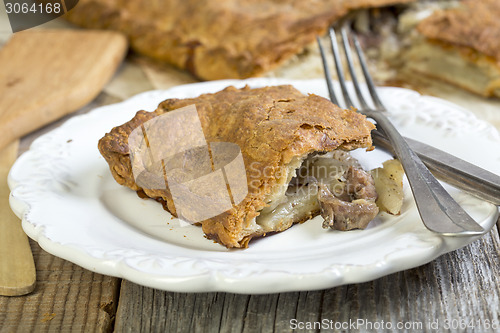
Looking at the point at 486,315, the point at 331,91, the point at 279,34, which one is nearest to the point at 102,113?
the point at 331,91

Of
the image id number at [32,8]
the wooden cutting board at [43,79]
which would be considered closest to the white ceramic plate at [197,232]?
the wooden cutting board at [43,79]

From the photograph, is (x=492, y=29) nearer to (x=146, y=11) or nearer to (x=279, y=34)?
(x=279, y=34)

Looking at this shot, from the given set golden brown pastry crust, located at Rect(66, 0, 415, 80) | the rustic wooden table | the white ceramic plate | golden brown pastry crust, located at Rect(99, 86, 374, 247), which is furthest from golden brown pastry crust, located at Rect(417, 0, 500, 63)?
the rustic wooden table

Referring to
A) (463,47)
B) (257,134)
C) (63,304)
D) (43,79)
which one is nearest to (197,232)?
(257,134)

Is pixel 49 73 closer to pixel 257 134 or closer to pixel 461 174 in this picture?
pixel 257 134

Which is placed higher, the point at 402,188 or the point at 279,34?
the point at 402,188

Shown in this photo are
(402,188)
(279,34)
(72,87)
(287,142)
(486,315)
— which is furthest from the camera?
(279,34)
